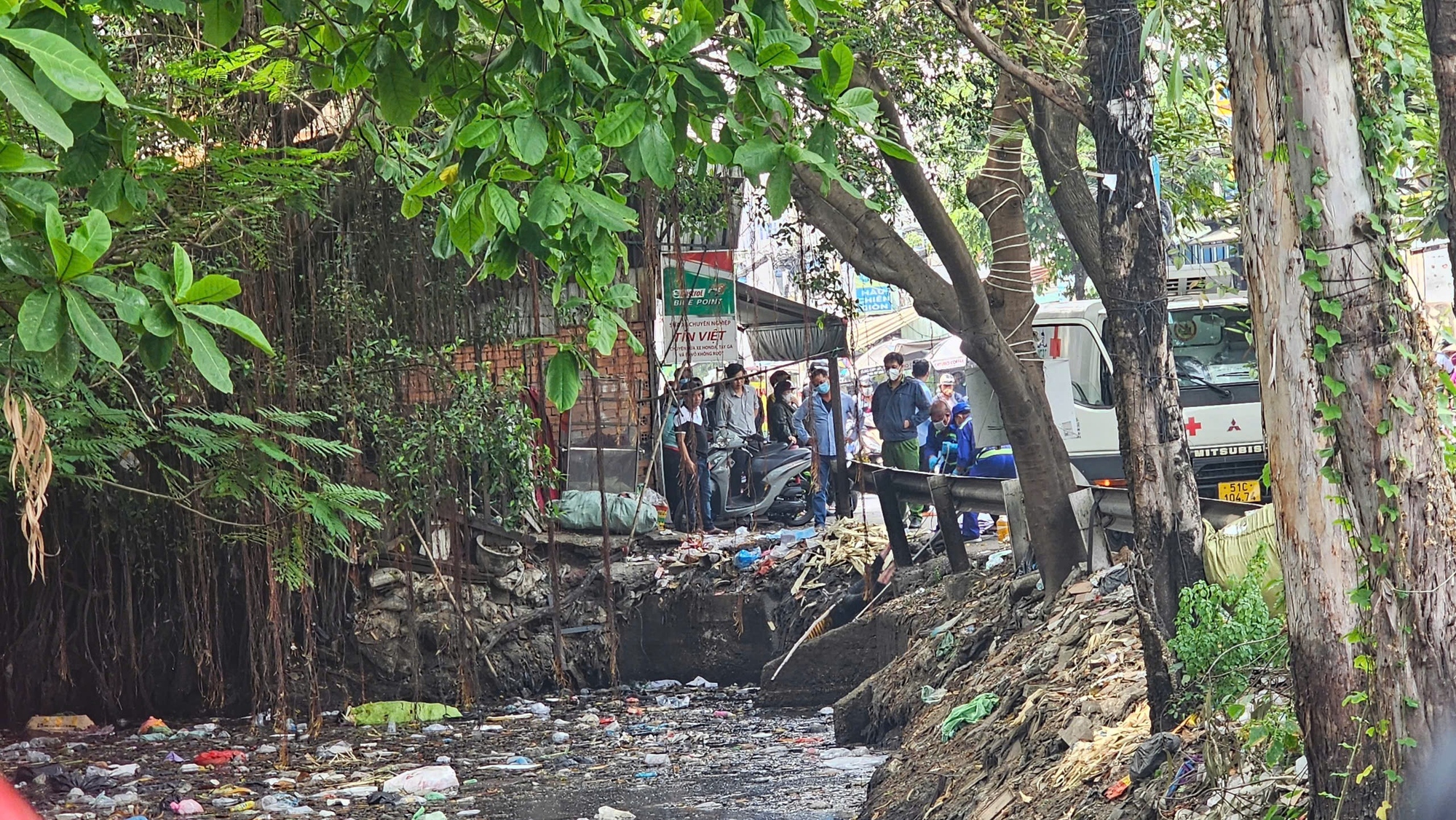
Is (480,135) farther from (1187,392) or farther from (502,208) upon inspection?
(1187,392)

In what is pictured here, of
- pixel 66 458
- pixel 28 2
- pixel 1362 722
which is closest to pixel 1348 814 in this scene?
pixel 1362 722

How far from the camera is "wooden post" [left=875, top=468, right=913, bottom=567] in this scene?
974 cm

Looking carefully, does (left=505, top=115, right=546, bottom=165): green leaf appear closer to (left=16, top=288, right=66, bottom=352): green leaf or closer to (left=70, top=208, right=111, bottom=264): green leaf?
(left=70, top=208, right=111, bottom=264): green leaf

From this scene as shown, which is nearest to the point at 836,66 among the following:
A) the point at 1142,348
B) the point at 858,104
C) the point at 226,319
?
the point at 858,104

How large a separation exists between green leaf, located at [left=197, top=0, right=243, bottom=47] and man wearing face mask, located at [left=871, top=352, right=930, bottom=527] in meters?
9.20

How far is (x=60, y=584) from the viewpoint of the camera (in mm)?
8367

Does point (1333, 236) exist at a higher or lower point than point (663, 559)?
higher

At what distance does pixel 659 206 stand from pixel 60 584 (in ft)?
15.3

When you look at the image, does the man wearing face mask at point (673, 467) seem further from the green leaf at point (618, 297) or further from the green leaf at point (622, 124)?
the green leaf at point (622, 124)

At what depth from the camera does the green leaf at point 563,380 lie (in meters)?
2.87

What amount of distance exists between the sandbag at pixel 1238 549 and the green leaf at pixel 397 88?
128 inches

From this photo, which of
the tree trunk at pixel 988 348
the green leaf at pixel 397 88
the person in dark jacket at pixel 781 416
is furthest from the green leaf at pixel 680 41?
the person in dark jacket at pixel 781 416

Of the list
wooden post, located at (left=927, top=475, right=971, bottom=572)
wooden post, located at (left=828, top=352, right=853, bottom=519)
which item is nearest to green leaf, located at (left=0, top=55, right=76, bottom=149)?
wooden post, located at (left=927, top=475, right=971, bottom=572)

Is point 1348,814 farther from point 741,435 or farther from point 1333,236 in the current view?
point 741,435
